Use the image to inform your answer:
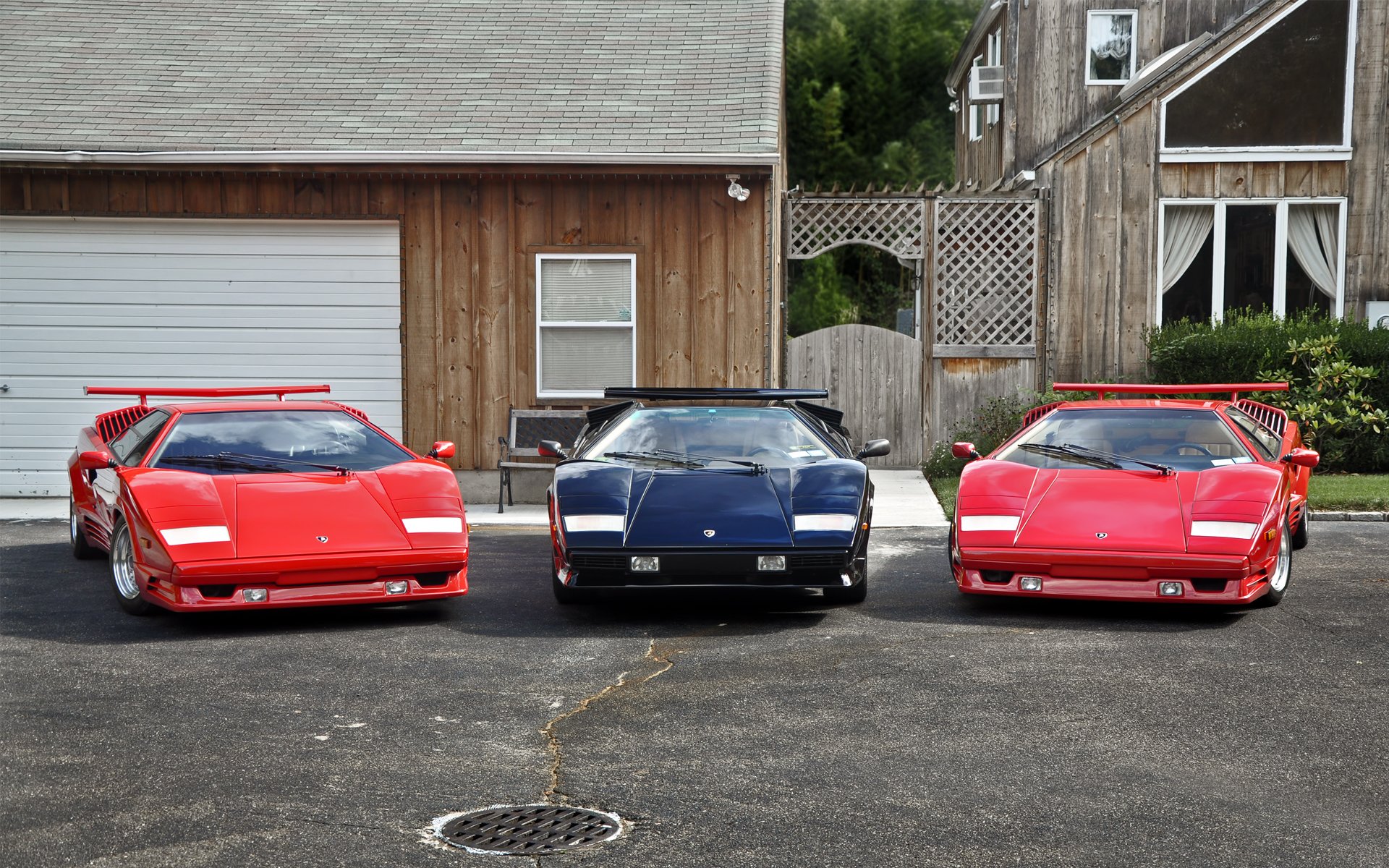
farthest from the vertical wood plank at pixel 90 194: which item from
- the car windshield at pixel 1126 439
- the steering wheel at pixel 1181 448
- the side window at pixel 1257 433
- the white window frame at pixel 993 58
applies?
the white window frame at pixel 993 58

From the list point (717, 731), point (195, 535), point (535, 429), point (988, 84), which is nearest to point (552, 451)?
point (195, 535)

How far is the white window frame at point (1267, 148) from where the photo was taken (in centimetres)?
1609

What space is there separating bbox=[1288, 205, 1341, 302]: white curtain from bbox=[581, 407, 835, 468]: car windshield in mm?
9774

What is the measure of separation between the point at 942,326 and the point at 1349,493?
4.79m

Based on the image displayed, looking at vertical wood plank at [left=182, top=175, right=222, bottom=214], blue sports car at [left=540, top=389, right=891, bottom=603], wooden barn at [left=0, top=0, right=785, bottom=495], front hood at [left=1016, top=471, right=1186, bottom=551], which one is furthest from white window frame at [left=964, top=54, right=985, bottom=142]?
front hood at [left=1016, top=471, right=1186, bottom=551]

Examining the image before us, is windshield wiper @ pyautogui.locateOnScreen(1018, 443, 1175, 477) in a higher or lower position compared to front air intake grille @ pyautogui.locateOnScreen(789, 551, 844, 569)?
higher

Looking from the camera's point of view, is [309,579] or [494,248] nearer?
[309,579]

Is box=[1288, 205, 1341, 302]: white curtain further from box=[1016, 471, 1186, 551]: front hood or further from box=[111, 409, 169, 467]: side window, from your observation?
box=[111, 409, 169, 467]: side window

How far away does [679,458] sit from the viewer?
868 centimetres

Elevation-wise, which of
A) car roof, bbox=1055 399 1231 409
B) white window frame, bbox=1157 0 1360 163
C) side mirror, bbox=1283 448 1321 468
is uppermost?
white window frame, bbox=1157 0 1360 163

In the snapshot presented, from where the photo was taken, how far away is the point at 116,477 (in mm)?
8492

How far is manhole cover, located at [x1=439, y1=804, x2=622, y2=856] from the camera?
4.36m

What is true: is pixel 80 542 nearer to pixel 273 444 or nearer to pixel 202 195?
pixel 273 444

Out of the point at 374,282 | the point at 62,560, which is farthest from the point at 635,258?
the point at 62,560
